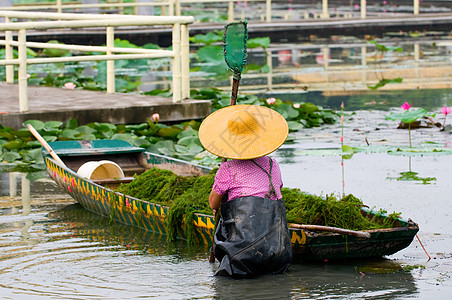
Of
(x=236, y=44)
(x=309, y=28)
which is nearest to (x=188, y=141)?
(x=236, y=44)

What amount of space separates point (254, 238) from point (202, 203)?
1204mm

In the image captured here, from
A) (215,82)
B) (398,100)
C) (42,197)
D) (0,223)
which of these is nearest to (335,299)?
(0,223)

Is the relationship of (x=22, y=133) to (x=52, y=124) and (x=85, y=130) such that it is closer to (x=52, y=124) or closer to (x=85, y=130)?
(x=52, y=124)

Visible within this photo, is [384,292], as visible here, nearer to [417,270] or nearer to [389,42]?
[417,270]

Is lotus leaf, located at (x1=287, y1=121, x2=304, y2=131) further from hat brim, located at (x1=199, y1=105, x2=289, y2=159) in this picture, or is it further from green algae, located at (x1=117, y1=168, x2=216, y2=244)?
hat brim, located at (x1=199, y1=105, x2=289, y2=159)

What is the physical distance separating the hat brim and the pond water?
75 cm

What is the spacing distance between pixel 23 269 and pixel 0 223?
1377 mm

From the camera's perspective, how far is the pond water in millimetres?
5176

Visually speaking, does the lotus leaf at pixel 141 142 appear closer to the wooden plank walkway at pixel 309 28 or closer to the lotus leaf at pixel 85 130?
the lotus leaf at pixel 85 130

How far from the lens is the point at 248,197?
527 cm

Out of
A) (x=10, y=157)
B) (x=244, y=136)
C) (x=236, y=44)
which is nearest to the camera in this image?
(x=244, y=136)

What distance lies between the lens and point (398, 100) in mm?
14312

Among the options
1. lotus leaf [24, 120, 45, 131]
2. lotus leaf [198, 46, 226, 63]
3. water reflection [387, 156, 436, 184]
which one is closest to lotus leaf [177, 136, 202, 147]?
lotus leaf [24, 120, 45, 131]

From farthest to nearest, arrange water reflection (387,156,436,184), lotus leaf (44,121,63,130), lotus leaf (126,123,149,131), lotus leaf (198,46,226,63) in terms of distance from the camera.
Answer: lotus leaf (198,46,226,63) < lotus leaf (126,123,149,131) < lotus leaf (44,121,63,130) < water reflection (387,156,436,184)
